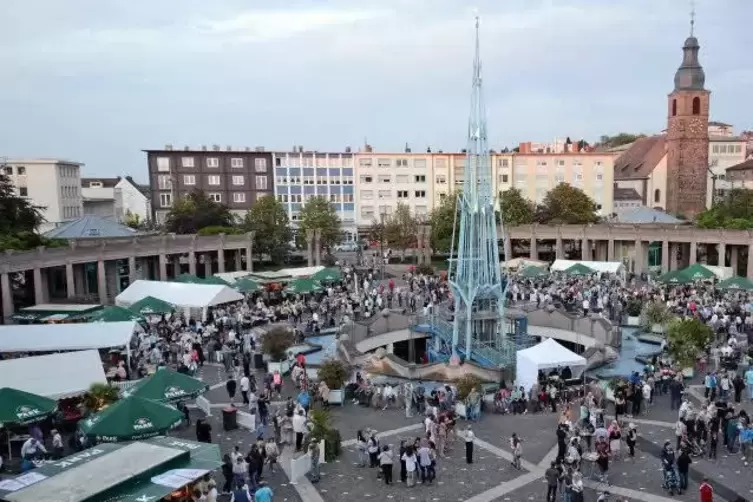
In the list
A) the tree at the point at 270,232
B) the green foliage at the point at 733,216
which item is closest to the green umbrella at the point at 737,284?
the green foliage at the point at 733,216

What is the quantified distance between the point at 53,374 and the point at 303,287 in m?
19.1

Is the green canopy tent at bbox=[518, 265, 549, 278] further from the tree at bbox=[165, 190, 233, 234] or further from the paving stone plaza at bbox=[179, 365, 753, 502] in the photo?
the tree at bbox=[165, 190, 233, 234]

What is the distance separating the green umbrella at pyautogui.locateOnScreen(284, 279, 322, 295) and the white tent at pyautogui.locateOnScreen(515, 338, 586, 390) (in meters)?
16.9

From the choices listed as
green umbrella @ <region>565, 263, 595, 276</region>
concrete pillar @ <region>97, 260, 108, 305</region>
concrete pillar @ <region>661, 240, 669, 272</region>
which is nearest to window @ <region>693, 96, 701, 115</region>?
concrete pillar @ <region>661, 240, 669, 272</region>

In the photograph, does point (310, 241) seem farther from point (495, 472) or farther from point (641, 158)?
point (641, 158)

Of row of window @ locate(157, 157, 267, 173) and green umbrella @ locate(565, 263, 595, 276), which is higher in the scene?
row of window @ locate(157, 157, 267, 173)

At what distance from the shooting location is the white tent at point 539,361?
21.6 meters

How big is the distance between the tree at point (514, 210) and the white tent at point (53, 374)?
5203cm

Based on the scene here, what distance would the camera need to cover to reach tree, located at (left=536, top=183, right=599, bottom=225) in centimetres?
6694

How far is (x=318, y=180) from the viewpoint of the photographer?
8538cm

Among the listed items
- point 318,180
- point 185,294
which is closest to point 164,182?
point 318,180

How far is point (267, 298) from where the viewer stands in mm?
39656

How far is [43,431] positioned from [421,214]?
6578cm

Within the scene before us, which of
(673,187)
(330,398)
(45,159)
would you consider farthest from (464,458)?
(45,159)
